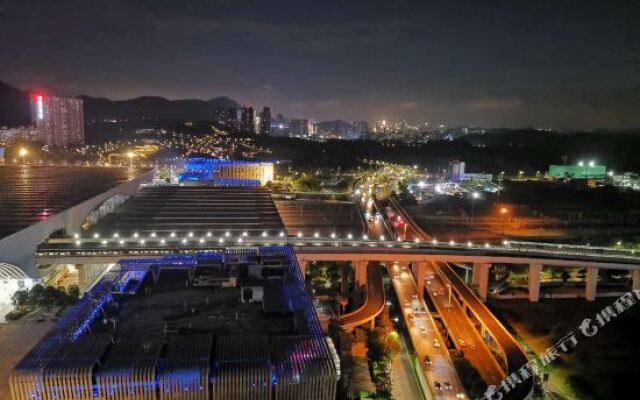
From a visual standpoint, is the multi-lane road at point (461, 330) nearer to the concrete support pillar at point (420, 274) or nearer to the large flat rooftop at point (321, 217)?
the concrete support pillar at point (420, 274)

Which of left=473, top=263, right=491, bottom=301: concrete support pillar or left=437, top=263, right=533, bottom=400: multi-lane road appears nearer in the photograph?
left=437, top=263, right=533, bottom=400: multi-lane road

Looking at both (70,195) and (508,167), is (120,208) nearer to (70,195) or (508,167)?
(70,195)

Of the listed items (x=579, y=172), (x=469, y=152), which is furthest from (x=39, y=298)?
(x=469, y=152)

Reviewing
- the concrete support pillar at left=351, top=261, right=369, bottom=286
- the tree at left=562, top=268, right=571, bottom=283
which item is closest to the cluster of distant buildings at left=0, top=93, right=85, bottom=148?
the concrete support pillar at left=351, top=261, right=369, bottom=286

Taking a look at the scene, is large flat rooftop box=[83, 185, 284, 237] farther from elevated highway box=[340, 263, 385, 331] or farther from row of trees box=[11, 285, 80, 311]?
row of trees box=[11, 285, 80, 311]

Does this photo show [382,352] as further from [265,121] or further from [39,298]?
[265,121]

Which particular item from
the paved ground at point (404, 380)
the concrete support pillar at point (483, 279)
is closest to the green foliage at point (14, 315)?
the paved ground at point (404, 380)
